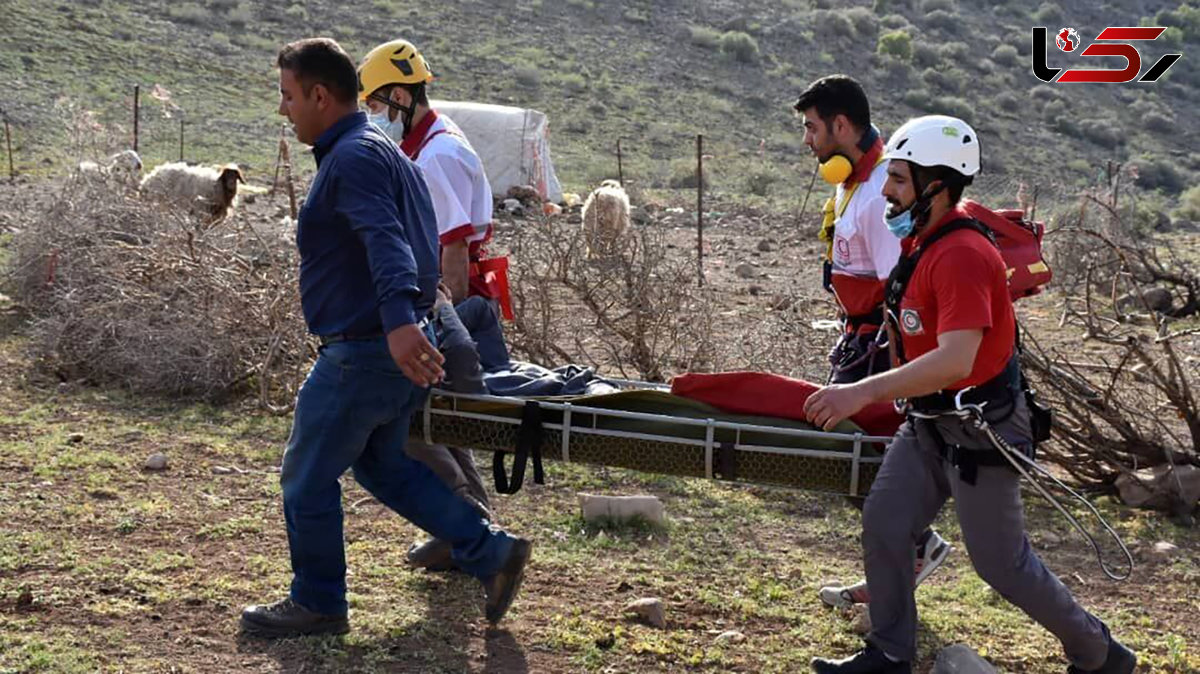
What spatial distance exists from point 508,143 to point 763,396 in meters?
16.5

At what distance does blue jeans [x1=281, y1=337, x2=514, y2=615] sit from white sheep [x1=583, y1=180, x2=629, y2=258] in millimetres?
4253

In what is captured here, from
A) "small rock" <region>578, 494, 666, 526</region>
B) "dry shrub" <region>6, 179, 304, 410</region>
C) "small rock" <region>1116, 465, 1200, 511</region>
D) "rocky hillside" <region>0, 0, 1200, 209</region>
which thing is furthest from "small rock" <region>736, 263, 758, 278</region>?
"rocky hillside" <region>0, 0, 1200, 209</region>

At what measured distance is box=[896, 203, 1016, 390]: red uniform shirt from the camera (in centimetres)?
371

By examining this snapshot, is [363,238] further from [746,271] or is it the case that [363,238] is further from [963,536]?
[746,271]

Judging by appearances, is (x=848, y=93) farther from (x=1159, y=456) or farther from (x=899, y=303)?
(x=1159, y=456)

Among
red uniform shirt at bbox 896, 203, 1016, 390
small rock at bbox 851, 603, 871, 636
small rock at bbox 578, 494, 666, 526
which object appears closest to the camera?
red uniform shirt at bbox 896, 203, 1016, 390

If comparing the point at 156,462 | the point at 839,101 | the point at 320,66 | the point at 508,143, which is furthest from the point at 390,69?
the point at 508,143

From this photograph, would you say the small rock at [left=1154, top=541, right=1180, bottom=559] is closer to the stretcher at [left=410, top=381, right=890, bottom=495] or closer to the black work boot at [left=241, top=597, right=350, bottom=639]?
the stretcher at [left=410, top=381, right=890, bottom=495]

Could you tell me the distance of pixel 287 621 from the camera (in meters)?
4.41

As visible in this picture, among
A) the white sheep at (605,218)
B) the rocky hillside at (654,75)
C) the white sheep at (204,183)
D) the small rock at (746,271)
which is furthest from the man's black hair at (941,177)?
the rocky hillside at (654,75)

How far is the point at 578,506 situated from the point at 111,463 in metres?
2.25

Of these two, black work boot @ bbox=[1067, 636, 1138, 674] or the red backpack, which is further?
the red backpack

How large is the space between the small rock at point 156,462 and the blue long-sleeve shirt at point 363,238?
112 inches

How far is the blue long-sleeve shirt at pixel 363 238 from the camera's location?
394 centimetres
